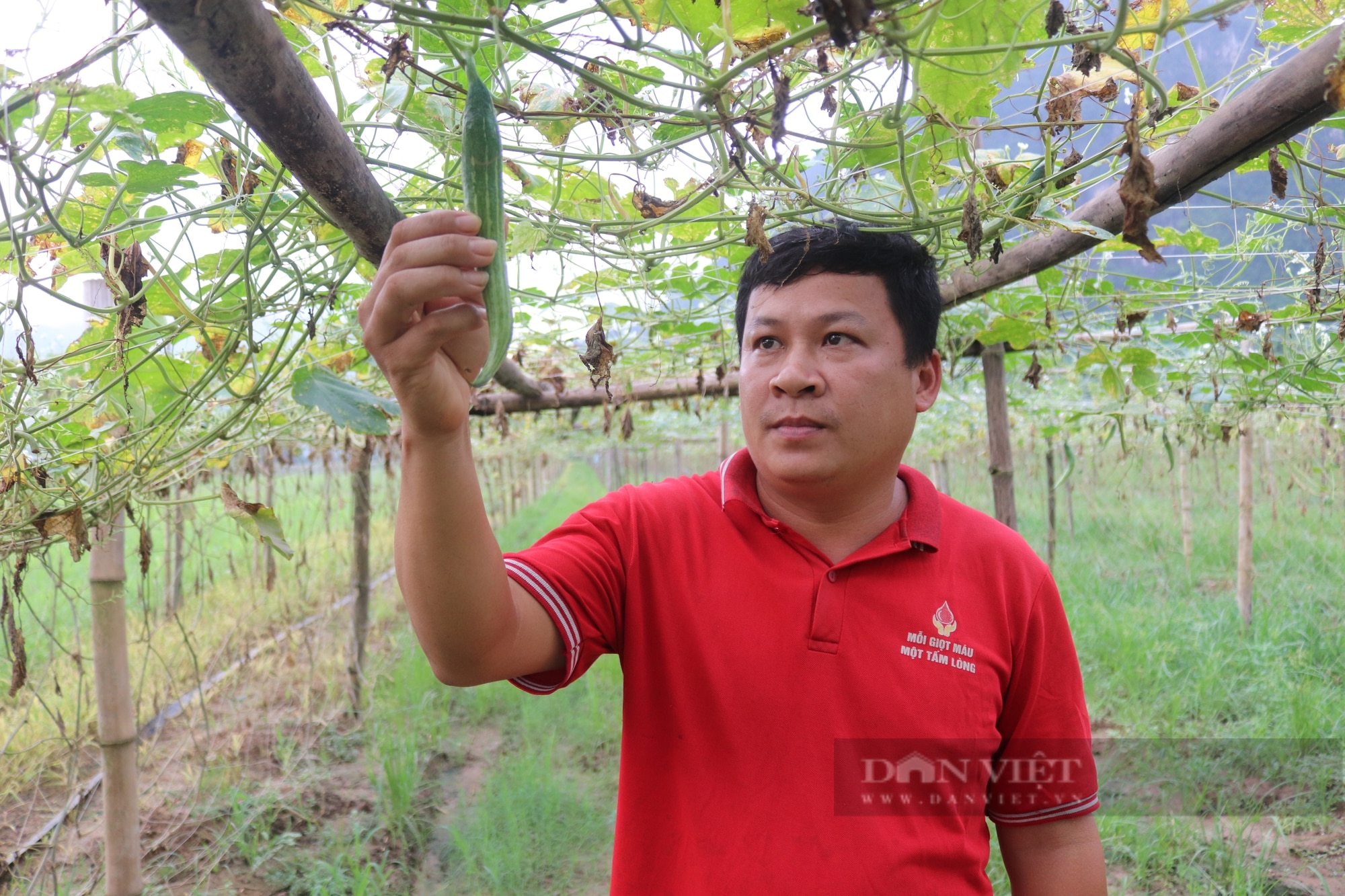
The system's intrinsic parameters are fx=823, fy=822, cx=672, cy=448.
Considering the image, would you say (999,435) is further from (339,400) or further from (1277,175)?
(339,400)

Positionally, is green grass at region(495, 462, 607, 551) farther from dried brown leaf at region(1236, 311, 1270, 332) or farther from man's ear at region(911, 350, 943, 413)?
man's ear at region(911, 350, 943, 413)

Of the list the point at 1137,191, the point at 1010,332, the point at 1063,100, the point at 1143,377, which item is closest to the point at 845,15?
the point at 1137,191

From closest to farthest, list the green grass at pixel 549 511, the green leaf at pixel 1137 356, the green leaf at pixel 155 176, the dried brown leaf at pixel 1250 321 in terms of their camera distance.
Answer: the green leaf at pixel 155 176 → the dried brown leaf at pixel 1250 321 → the green leaf at pixel 1137 356 → the green grass at pixel 549 511

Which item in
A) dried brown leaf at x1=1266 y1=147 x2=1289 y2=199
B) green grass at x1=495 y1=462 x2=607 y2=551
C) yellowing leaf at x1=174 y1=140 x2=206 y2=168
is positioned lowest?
green grass at x1=495 y1=462 x2=607 y2=551

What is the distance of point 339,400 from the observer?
126 cm

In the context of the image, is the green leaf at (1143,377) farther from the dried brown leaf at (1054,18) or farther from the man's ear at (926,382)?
the dried brown leaf at (1054,18)

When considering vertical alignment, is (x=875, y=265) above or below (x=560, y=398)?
above

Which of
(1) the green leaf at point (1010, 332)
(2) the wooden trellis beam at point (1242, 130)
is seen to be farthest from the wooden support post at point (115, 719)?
(1) the green leaf at point (1010, 332)

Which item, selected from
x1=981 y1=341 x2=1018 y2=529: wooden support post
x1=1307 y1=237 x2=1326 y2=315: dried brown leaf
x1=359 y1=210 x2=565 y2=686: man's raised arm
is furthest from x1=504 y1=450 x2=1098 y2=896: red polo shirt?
x1=981 y1=341 x2=1018 y2=529: wooden support post

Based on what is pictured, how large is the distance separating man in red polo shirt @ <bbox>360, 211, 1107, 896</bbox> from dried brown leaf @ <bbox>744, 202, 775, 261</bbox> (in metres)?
0.12

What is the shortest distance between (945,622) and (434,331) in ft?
3.24

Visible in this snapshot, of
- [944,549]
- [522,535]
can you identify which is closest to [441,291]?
[944,549]

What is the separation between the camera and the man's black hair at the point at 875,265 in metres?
1.40

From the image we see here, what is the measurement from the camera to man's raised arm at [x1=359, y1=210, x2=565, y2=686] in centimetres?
69
